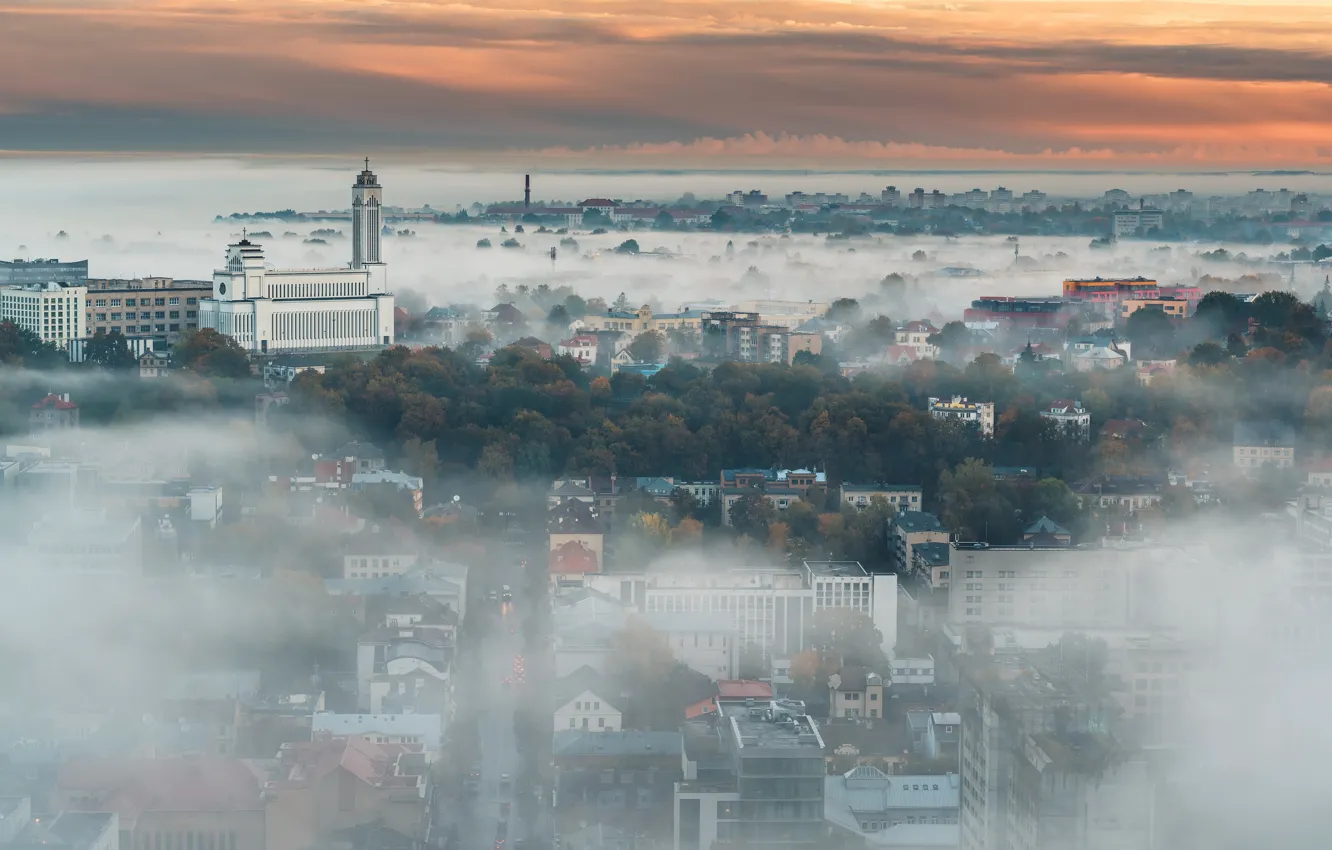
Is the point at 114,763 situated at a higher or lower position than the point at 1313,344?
lower

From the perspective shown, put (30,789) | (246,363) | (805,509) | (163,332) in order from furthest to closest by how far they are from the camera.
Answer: (163,332), (246,363), (805,509), (30,789)

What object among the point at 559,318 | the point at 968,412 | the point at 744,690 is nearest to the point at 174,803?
the point at 744,690

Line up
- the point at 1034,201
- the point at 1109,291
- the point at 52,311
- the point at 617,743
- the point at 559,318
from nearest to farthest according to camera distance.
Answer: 1. the point at 617,743
2. the point at 52,311
3. the point at 559,318
4. the point at 1109,291
5. the point at 1034,201

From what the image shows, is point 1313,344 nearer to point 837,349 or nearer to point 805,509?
point 837,349

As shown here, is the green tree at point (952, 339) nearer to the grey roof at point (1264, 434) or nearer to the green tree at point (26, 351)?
the grey roof at point (1264, 434)

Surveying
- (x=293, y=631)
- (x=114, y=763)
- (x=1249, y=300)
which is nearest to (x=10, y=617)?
(x=293, y=631)

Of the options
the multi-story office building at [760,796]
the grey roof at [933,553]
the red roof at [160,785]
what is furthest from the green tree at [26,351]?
the multi-story office building at [760,796]

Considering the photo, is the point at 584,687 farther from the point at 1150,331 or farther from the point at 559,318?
the point at 559,318
